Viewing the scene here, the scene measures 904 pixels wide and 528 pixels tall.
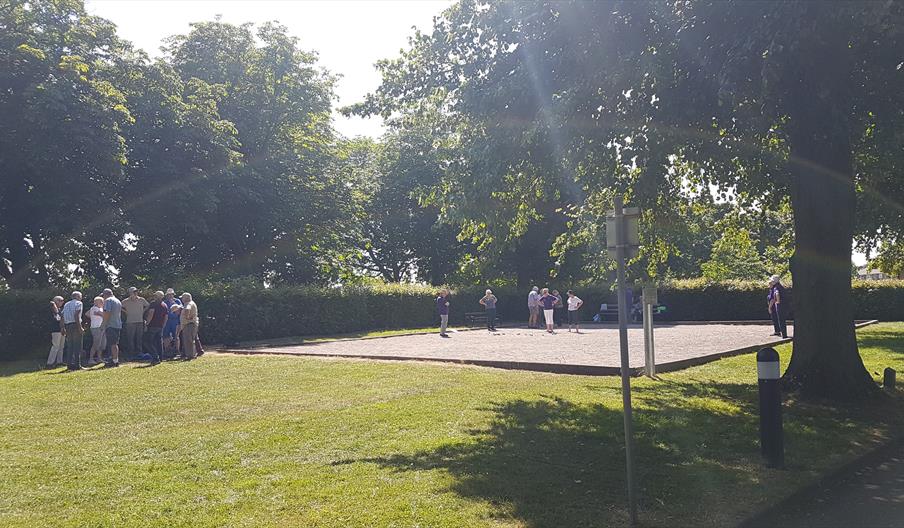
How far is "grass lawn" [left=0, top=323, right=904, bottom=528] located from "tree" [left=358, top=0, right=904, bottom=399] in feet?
7.17

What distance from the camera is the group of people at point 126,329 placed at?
17.5m

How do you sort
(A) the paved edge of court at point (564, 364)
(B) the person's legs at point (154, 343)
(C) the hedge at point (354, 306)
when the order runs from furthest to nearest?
(C) the hedge at point (354, 306) < (B) the person's legs at point (154, 343) < (A) the paved edge of court at point (564, 364)

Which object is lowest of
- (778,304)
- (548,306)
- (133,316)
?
(133,316)

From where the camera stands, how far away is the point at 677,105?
10789 millimetres

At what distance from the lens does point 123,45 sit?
104ft

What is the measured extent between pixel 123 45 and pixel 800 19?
2965cm

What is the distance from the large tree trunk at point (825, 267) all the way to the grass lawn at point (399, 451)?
701mm

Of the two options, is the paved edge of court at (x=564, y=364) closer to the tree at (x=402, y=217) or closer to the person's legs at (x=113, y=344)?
the person's legs at (x=113, y=344)

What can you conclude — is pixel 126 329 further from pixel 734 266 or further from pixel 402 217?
pixel 734 266

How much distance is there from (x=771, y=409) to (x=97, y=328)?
51.5ft

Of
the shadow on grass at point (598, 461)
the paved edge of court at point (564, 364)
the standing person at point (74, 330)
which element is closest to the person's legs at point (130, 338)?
the standing person at point (74, 330)

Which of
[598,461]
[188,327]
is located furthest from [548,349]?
[598,461]

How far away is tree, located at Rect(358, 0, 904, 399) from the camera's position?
10.2 meters

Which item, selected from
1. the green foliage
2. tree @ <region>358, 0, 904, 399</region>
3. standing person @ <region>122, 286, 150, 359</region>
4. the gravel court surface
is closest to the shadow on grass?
tree @ <region>358, 0, 904, 399</region>
